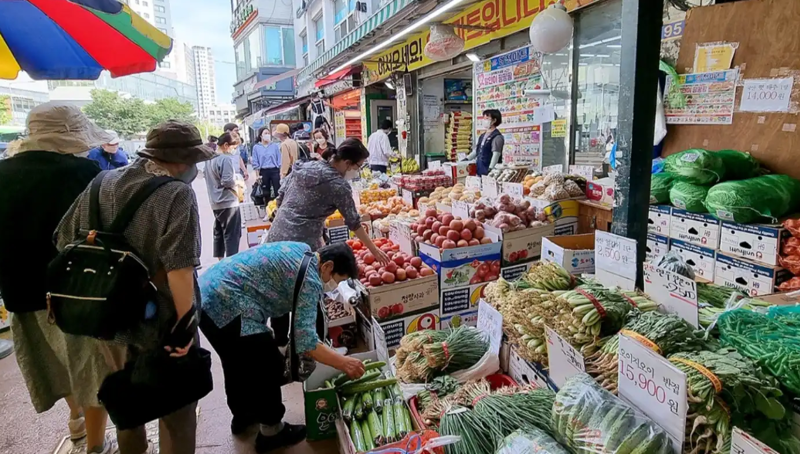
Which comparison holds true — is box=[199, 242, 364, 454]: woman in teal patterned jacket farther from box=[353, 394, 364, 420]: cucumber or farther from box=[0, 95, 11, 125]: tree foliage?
box=[0, 95, 11, 125]: tree foliage

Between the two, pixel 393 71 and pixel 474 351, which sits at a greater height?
pixel 393 71

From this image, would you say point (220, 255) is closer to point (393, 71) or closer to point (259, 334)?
point (259, 334)

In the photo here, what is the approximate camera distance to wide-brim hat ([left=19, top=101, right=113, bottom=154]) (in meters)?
2.16

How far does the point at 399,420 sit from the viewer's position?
2162 millimetres

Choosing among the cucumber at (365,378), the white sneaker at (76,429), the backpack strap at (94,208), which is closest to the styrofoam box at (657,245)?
the cucumber at (365,378)

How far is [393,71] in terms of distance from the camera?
10.5 metres

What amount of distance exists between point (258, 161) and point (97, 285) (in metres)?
7.91

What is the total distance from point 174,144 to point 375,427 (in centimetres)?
163

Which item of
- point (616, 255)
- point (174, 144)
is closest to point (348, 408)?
point (174, 144)

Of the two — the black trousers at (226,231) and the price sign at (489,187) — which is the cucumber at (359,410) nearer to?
the price sign at (489,187)

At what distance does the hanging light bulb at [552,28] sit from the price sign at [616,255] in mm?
2696

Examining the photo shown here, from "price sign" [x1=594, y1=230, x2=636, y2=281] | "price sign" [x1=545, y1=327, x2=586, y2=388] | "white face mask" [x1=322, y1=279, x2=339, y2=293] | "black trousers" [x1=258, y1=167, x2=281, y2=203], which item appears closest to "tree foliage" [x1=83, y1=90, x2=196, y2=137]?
"black trousers" [x1=258, y1=167, x2=281, y2=203]

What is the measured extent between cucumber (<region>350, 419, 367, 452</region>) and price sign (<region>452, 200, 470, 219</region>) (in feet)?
7.40

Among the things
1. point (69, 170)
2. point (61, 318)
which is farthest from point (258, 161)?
point (61, 318)
